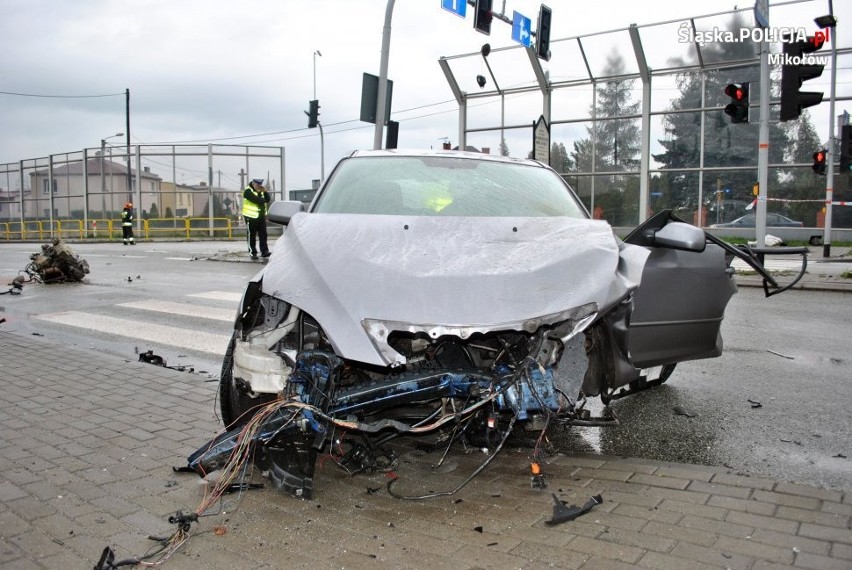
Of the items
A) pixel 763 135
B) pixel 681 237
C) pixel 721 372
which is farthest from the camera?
pixel 763 135

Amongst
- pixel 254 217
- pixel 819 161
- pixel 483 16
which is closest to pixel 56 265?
pixel 254 217

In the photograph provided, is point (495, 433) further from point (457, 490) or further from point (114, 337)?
point (114, 337)

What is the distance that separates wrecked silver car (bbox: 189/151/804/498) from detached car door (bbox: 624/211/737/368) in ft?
0.04

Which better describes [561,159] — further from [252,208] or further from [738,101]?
[252,208]

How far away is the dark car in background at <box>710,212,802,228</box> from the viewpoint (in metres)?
21.5

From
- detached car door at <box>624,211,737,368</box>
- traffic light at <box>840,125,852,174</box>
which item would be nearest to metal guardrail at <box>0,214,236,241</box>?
traffic light at <box>840,125,852,174</box>

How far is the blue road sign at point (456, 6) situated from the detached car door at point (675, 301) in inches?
492

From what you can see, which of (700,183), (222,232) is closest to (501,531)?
(700,183)

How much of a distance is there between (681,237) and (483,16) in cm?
1364

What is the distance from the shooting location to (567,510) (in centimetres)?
324

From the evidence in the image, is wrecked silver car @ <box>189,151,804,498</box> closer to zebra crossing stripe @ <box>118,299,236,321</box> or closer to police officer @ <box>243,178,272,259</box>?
zebra crossing stripe @ <box>118,299,236,321</box>

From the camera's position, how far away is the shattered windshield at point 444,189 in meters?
4.71

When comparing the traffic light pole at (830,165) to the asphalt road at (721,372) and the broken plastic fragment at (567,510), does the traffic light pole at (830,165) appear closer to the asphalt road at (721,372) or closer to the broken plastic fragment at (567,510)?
the asphalt road at (721,372)

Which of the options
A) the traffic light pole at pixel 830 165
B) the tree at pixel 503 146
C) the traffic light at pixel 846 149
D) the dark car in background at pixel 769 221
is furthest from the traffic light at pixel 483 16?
the dark car in background at pixel 769 221
